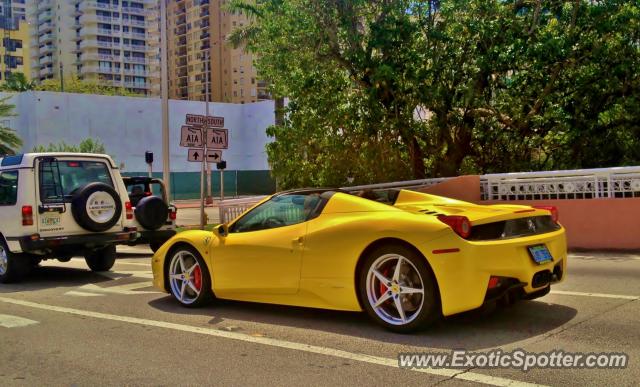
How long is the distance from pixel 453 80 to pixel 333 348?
457 inches

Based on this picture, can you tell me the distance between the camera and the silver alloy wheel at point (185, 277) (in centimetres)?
712

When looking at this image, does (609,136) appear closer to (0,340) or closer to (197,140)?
(197,140)

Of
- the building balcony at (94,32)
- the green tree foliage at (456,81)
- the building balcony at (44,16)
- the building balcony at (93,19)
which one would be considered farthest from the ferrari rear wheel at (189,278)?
the building balcony at (44,16)

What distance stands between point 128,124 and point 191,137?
45.0m

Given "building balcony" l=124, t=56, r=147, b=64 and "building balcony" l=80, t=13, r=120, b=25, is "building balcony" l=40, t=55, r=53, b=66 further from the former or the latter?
"building balcony" l=124, t=56, r=147, b=64

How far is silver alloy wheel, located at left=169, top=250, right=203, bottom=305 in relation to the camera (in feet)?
23.4

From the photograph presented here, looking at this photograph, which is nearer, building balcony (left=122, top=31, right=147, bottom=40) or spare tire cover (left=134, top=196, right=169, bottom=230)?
spare tire cover (left=134, top=196, right=169, bottom=230)

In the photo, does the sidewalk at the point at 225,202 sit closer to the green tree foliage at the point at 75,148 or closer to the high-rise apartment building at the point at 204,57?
the green tree foliage at the point at 75,148

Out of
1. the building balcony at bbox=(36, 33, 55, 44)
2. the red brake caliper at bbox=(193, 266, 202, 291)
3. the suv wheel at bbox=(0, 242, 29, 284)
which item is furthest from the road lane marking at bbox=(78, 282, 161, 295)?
the building balcony at bbox=(36, 33, 55, 44)

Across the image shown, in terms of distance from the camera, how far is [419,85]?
604 inches

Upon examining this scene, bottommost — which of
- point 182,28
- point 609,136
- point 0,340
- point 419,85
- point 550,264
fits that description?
point 0,340

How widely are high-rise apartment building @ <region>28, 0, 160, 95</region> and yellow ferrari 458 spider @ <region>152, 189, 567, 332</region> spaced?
11261cm

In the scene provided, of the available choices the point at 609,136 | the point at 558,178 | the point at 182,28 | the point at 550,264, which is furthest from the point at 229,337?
the point at 182,28

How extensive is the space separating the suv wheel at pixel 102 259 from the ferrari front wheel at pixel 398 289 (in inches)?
275
